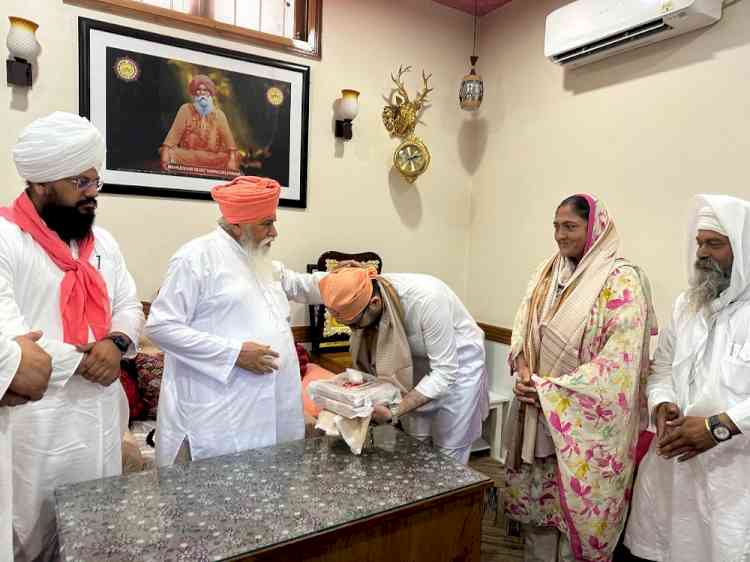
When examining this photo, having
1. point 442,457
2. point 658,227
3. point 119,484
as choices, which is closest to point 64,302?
point 119,484

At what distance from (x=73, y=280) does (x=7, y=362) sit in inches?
19.2

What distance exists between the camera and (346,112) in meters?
3.47

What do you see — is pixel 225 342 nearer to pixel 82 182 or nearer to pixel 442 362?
pixel 82 182

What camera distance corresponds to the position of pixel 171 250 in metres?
3.13

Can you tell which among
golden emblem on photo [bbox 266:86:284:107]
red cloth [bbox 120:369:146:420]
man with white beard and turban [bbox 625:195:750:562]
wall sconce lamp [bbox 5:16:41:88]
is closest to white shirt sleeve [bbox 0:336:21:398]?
red cloth [bbox 120:369:146:420]

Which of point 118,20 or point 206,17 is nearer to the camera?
point 118,20

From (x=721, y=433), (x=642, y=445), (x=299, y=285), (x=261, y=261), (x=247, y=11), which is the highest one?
(x=247, y=11)

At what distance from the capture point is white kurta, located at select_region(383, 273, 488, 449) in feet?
6.22

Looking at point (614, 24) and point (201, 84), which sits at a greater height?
point (614, 24)

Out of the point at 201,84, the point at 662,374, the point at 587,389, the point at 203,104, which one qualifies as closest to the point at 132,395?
the point at 203,104

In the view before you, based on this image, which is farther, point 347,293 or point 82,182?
point 347,293

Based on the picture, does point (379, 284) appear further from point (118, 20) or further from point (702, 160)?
point (118, 20)

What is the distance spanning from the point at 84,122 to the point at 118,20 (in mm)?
1755

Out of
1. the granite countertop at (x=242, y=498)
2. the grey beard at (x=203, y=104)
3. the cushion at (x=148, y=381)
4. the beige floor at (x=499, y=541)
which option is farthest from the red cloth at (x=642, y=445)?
the grey beard at (x=203, y=104)
